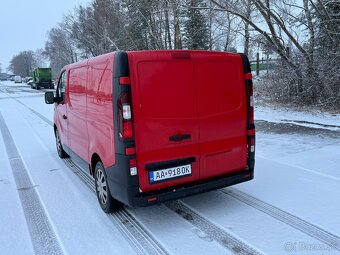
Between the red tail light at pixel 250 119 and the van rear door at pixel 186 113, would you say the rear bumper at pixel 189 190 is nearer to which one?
the van rear door at pixel 186 113

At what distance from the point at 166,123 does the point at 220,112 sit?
0.74m

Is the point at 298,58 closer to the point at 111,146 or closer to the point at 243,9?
the point at 243,9

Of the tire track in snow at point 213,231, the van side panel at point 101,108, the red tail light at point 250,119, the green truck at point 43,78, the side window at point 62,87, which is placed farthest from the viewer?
the green truck at point 43,78

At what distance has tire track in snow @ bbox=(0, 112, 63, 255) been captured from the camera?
11.6 feet

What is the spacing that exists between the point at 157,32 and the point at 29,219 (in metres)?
24.8

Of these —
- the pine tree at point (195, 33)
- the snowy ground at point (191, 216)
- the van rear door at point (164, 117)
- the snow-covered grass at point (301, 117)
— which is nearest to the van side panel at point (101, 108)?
the van rear door at point (164, 117)

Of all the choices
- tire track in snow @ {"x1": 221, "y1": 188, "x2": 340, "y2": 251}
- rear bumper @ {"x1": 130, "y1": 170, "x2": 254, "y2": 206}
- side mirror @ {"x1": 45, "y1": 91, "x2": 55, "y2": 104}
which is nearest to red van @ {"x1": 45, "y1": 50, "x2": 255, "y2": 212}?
rear bumper @ {"x1": 130, "y1": 170, "x2": 254, "y2": 206}

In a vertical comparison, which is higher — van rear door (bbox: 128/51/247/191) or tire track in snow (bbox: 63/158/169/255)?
van rear door (bbox: 128/51/247/191)

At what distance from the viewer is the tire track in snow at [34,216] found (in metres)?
3.54

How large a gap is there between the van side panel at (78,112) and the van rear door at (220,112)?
68.2 inches

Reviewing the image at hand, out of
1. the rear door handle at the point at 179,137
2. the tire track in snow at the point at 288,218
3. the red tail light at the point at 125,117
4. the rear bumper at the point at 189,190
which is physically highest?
the red tail light at the point at 125,117

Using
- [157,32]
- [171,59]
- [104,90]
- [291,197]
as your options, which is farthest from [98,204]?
[157,32]

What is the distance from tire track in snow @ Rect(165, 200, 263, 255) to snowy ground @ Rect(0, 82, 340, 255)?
0.4 inches

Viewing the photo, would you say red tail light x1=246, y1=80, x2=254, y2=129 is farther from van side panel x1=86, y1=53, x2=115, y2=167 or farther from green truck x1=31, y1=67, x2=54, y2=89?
green truck x1=31, y1=67, x2=54, y2=89
